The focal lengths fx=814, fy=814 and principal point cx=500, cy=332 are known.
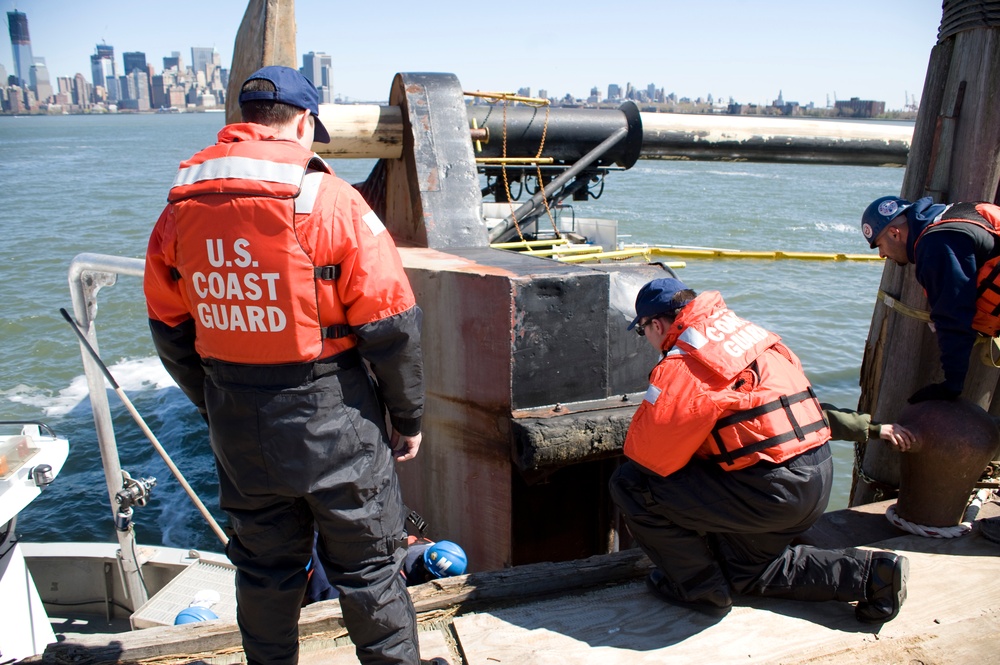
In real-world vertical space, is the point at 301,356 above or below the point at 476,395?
above

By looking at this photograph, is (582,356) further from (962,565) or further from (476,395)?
(962,565)

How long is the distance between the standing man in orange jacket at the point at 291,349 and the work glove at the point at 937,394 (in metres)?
2.52

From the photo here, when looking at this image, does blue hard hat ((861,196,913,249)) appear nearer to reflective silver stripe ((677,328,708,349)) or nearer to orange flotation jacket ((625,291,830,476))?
orange flotation jacket ((625,291,830,476))

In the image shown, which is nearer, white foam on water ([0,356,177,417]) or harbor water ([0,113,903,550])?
harbor water ([0,113,903,550])

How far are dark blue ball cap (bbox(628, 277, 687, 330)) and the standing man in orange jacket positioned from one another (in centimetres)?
101

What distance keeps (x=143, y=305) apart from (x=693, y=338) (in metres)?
16.1

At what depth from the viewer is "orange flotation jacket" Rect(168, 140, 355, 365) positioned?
221 centimetres

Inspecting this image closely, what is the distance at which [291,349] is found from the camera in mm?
2275

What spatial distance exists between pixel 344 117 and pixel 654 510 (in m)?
3.37

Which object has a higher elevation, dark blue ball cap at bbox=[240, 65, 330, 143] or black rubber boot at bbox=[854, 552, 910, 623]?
dark blue ball cap at bbox=[240, 65, 330, 143]

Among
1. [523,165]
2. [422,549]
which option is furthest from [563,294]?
[523,165]

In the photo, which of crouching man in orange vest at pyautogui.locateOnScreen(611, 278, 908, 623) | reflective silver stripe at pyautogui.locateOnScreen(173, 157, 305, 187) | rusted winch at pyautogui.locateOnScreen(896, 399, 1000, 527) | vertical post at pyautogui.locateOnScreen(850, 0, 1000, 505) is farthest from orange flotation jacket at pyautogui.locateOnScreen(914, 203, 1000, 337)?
reflective silver stripe at pyautogui.locateOnScreen(173, 157, 305, 187)

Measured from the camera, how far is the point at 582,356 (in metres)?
3.83

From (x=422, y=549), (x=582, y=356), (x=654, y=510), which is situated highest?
(x=582, y=356)
